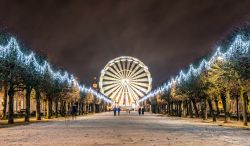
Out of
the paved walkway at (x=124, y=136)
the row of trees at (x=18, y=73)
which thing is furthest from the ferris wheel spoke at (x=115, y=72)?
the paved walkway at (x=124, y=136)

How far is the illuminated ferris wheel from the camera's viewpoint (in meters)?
192

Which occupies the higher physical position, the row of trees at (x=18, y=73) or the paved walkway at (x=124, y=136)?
the row of trees at (x=18, y=73)

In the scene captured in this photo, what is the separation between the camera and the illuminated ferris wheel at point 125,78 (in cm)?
19250

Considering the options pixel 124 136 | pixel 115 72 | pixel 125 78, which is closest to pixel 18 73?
pixel 124 136

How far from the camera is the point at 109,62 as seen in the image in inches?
7717

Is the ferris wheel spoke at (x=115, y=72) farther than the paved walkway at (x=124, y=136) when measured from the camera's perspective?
Yes

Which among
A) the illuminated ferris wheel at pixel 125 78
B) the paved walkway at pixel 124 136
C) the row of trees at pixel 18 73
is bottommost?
the paved walkway at pixel 124 136

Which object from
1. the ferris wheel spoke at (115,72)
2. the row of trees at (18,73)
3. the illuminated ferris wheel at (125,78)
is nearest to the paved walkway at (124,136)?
the row of trees at (18,73)

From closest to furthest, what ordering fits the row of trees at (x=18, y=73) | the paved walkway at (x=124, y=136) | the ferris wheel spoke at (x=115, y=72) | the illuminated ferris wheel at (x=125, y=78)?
the paved walkway at (x=124, y=136) → the row of trees at (x=18, y=73) → the illuminated ferris wheel at (x=125, y=78) → the ferris wheel spoke at (x=115, y=72)

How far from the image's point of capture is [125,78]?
19375cm

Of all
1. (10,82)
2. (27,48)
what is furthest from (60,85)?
(10,82)

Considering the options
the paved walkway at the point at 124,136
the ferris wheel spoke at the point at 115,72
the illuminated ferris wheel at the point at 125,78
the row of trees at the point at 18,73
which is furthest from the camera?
the ferris wheel spoke at the point at 115,72

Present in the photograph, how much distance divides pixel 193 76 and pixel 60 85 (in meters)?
27.8

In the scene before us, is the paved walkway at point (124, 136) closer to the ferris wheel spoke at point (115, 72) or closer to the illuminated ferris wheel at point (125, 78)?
the illuminated ferris wheel at point (125, 78)
